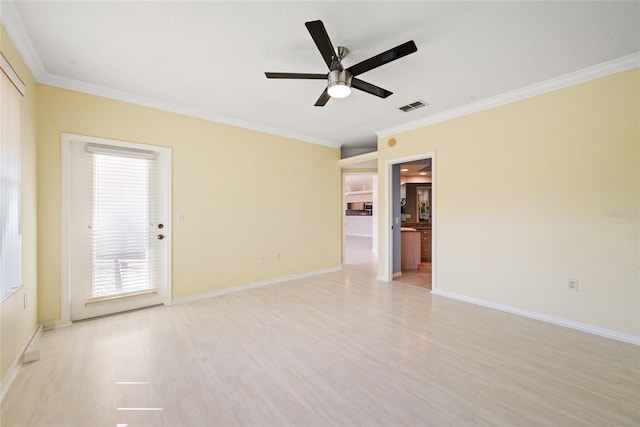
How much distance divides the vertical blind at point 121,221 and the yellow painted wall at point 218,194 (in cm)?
28

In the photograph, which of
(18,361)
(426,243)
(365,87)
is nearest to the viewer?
(18,361)

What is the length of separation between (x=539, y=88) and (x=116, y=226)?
218 inches

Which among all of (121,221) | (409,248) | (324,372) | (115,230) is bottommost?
(324,372)

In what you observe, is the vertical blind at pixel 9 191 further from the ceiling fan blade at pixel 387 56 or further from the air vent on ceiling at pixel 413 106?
the air vent on ceiling at pixel 413 106

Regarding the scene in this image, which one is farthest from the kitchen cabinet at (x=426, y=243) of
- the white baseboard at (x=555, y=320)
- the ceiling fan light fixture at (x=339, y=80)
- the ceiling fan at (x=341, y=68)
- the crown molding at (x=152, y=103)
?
the ceiling fan light fixture at (x=339, y=80)

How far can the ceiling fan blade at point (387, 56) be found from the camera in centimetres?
189

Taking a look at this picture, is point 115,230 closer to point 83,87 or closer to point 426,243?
point 83,87

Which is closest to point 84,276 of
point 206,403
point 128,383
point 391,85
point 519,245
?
point 128,383

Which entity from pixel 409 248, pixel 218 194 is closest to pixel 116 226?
pixel 218 194

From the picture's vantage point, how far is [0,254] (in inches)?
72.8

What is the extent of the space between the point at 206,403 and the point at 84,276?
2513 millimetres

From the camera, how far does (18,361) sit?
214cm

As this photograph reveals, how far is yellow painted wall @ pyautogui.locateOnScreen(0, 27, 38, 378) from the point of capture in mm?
1953

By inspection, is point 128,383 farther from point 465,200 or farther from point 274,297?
point 465,200
